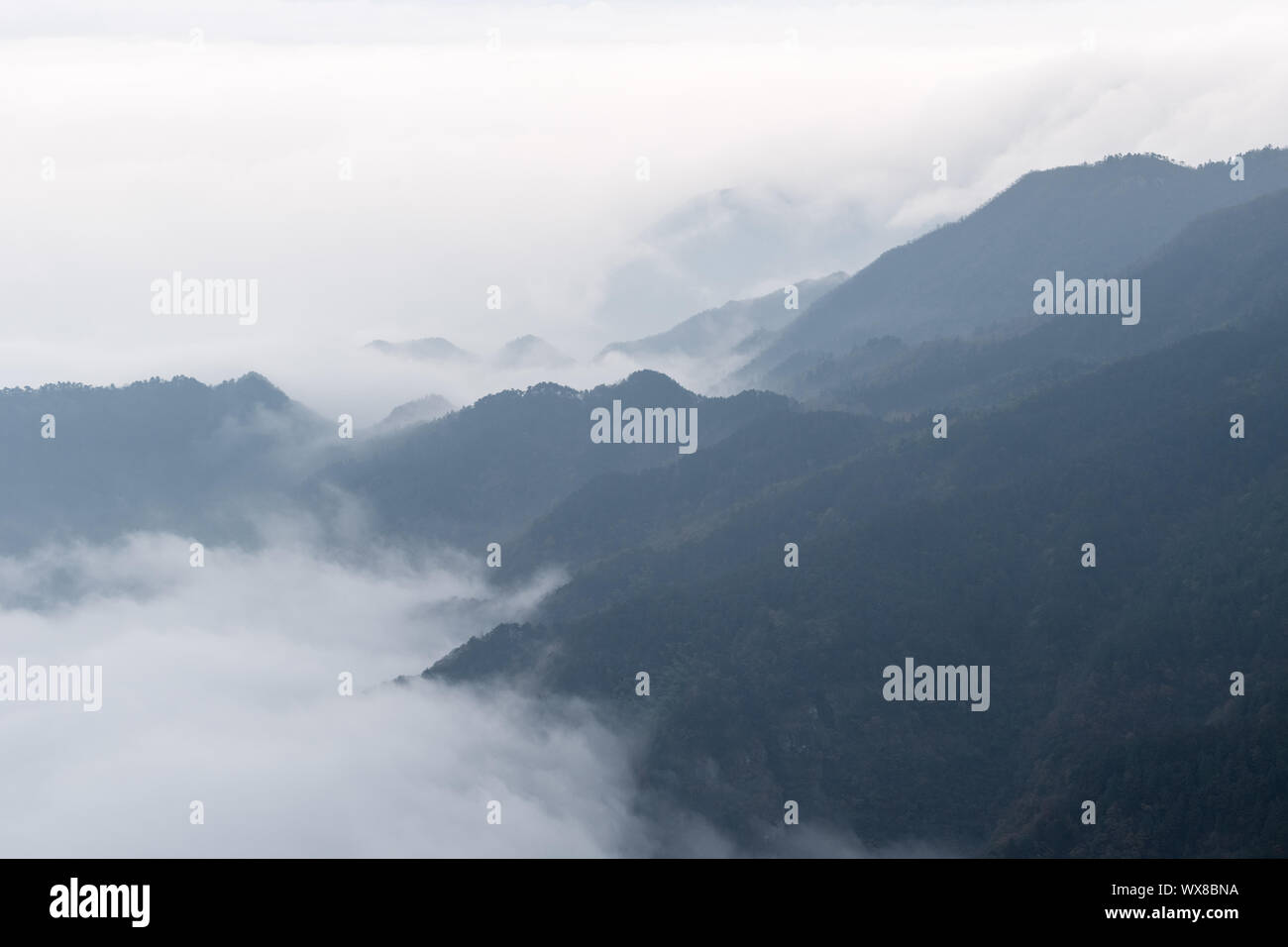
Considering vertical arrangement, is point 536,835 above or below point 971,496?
below

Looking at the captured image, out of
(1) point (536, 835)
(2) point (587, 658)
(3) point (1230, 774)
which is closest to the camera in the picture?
(3) point (1230, 774)

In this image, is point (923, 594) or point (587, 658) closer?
point (587, 658)

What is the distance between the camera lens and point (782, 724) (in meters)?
158

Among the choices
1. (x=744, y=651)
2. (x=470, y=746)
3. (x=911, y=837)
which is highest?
(x=744, y=651)

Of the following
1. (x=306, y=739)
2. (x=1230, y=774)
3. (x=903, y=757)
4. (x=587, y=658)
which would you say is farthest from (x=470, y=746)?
(x=1230, y=774)

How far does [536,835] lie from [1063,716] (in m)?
60.6

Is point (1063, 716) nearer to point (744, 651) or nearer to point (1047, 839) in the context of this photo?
point (1047, 839)

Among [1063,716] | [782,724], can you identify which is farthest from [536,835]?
[1063,716]

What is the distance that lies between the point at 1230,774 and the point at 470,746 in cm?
8127

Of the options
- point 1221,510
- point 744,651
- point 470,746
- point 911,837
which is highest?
point 1221,510
